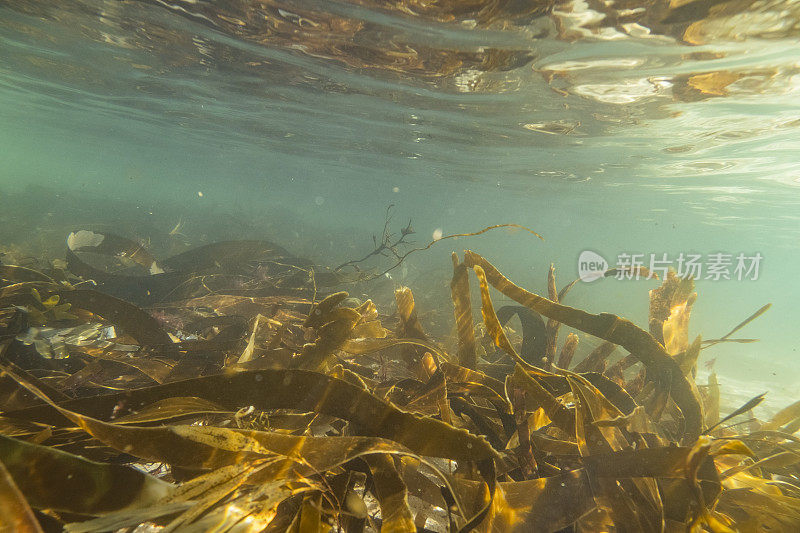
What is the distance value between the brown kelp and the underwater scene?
1 cm

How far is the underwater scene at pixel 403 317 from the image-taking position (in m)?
1.13

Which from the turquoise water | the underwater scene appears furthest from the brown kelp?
the turquoise water

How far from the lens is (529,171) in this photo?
917 inches

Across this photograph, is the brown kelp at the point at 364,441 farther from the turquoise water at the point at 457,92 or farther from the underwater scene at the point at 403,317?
the turquoise water at the point at 457,92

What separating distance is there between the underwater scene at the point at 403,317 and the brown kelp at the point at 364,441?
0.01 metres

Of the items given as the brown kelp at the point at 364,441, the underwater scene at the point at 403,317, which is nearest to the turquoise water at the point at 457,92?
the underwater scene at the point at 403,317

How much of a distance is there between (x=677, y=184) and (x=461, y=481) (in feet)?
85.7

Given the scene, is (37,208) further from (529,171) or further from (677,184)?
(677,184)

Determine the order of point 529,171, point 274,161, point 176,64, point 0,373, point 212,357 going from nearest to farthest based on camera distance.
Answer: point 0,373, point 212,357, point 176,64, point 529,171, point 274,161

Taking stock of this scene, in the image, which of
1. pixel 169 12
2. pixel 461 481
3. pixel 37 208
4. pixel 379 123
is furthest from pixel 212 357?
pixel 37 208

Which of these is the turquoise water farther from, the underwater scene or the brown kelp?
the brown kelp

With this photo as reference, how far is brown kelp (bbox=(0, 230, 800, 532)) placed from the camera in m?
0.94

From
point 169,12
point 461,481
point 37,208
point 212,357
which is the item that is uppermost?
point 169,12

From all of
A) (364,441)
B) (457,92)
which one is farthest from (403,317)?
(457,92)
